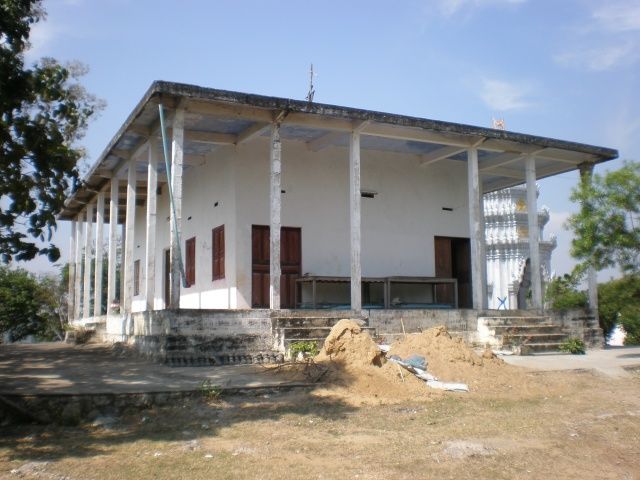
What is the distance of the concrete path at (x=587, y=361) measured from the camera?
10727mm

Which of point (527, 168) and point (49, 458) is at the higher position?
point (527, 168)

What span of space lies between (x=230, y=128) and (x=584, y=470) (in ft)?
32.8

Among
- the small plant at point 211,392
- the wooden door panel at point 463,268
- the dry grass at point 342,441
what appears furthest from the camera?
the wooden door panel at point 463,268

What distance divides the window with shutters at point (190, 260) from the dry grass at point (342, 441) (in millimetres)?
8531

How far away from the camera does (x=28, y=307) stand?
86.4ft

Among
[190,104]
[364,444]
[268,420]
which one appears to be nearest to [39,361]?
[190,104]

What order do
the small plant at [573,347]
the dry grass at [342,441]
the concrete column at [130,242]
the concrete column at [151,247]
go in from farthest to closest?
the concrete column at [130,242] → the small plant at [573,347] → the concrete column at [151,247] → the dry grass at [342,441]

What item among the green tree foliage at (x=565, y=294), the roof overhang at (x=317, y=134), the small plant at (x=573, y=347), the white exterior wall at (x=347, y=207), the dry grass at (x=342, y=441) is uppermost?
the roof overhang at (x=317, y=134)

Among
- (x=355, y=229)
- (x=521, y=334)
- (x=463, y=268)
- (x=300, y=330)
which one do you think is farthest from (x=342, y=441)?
(x=463, y=268)

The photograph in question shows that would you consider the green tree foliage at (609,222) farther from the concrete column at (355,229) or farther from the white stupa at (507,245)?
the white stupa at (507,245)

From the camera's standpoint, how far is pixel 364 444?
19.9ft

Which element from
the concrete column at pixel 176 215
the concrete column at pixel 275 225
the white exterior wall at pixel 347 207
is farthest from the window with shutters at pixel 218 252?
the concrete column at pixel 176 215

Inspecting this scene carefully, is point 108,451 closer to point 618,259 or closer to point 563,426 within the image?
point 563,426

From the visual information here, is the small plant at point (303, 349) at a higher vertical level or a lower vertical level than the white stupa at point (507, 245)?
lower
